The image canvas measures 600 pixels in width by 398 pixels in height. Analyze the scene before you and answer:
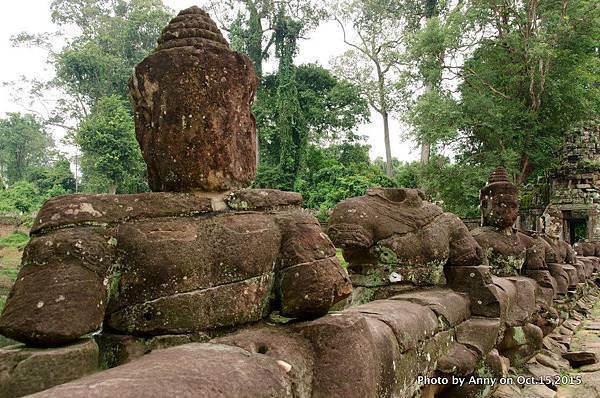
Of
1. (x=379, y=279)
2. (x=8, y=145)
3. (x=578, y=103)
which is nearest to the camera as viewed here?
(x=379, y=279)

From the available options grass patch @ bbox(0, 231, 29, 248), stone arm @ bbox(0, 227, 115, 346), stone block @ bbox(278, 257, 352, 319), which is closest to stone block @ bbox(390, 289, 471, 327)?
stone block @ bbox(278, 257, 352, 319)

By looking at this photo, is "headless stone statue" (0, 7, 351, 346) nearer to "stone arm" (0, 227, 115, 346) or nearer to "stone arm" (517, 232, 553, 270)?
"stone arm" (0, 227, 115, 346)

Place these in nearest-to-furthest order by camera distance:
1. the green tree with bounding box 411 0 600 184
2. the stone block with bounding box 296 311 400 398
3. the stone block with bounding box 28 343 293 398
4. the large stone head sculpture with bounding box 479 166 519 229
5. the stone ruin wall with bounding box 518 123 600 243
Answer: the stone block with bounding box 28 343 293 398 < the stone block with bounding box 296 311 400 398 < the large stone head sculpture with bounding box 479 166 519 229 < the green tree with bounding box 411 0 600 184 < the stone ruin wall with bounding box 518 123 600 243

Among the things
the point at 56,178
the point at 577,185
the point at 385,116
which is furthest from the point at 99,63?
the point at 577,185

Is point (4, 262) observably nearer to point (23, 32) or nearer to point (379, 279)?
point (379, 279)

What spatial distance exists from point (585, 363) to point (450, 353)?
2.69 m

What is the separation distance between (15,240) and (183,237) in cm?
1701

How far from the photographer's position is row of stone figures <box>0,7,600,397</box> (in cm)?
145

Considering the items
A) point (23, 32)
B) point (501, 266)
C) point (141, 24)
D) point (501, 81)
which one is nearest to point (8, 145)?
point (23, 32)

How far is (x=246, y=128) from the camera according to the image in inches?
87.0

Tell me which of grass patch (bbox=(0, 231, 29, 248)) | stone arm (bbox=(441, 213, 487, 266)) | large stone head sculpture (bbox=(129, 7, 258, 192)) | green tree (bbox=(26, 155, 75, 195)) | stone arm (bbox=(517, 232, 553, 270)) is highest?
green tree (bbox=(26, 155, 75, 195))

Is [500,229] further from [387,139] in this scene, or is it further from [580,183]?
[387,139]

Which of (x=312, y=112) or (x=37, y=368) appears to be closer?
(x=37, y=368)

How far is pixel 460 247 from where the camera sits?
3.67m
